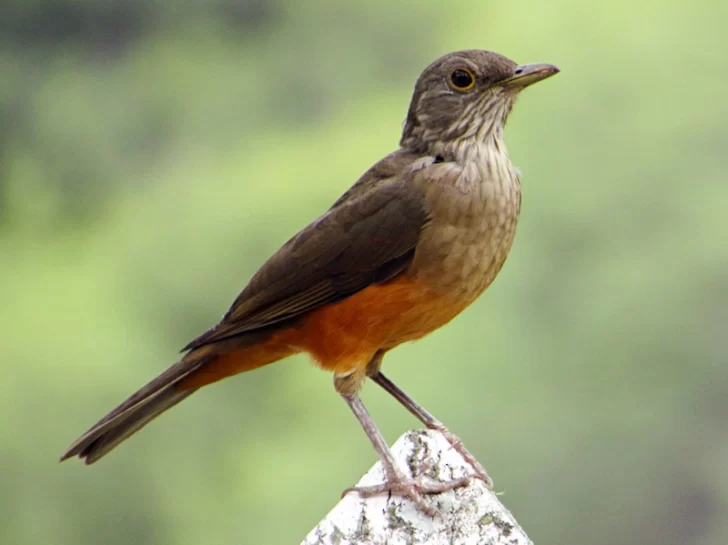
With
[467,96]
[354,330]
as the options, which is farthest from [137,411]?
[467,96]

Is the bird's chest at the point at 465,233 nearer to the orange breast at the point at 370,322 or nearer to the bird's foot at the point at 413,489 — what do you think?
the orange breast at the point at 370,322

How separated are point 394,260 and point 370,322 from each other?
241 millimetres

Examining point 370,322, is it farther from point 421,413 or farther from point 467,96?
point 467,96

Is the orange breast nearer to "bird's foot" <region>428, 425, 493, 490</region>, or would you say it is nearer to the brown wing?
the brown wing

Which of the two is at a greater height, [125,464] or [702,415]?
[125,464]

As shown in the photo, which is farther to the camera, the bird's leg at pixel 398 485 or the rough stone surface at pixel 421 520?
the bird's leg at pixel 398 485

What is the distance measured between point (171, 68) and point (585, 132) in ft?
9.15

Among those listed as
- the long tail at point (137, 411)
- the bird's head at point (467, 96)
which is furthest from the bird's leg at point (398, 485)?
the bird's head at point (467, 96)

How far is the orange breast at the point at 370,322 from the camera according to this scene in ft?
13.1

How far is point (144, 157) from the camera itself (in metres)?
7.39

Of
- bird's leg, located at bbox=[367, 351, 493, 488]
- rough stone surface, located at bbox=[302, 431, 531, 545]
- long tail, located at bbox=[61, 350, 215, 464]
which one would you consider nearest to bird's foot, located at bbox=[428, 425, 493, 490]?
bird's leg, located at bbox=[367, 351, 493, 488]

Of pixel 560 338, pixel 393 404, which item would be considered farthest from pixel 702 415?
pixel 393 404

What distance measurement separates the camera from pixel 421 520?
11.8ft

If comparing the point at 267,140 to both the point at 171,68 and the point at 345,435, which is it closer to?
the point at 171,68
